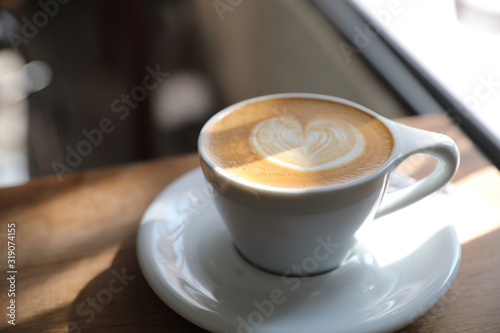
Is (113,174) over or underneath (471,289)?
underneath

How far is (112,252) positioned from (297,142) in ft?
0.82

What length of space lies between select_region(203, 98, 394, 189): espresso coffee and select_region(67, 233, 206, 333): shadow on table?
0.15 m

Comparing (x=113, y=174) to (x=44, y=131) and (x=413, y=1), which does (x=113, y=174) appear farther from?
(x=44, y=131)

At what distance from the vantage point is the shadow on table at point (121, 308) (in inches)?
19.6

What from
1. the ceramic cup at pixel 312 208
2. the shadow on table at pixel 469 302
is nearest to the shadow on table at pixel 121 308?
the ceramic cup at pixel 312 208

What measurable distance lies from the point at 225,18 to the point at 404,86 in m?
1.08

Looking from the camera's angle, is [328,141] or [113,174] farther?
[113,174]

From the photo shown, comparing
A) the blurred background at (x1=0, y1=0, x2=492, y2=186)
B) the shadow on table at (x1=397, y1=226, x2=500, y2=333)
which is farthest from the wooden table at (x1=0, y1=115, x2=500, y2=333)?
the blurred background at (x1=0, y1=0, x2=492, y2=186)

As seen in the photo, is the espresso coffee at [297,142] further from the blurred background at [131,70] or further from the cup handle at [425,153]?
the blurred background at [131,70]

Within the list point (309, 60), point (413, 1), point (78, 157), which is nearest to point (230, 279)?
point (413, 1)

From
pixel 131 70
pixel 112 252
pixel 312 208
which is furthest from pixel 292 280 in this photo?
pixel 131 70

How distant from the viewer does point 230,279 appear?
53 cm

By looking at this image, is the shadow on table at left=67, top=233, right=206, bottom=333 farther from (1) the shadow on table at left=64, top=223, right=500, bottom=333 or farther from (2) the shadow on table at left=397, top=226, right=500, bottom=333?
(2) the shadow on table at left=397, top=226, right=500, bottom=333

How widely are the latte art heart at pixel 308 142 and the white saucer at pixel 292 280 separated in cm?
9
